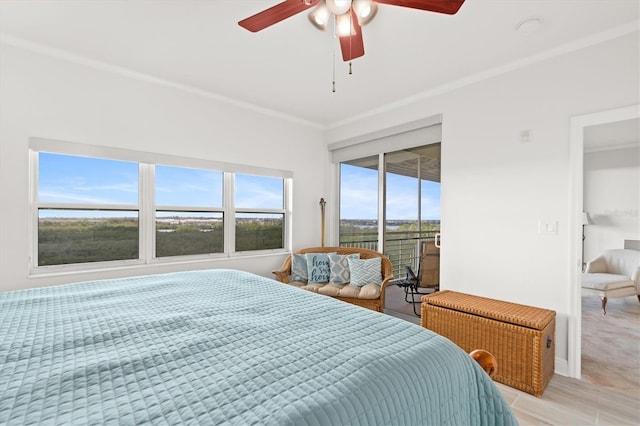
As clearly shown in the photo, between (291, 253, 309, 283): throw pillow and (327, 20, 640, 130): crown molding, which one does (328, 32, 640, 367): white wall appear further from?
(291, 253, 309, 283): throw pillow

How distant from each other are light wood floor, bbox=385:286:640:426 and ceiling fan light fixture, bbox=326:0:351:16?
2707 millimetres

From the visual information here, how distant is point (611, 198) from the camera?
4.41m

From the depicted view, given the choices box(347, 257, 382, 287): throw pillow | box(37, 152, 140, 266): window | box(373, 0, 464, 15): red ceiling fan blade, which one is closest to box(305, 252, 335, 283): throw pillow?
box(347, 257, 382, 287): throw pillow

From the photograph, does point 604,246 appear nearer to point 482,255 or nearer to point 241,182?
point 482,255

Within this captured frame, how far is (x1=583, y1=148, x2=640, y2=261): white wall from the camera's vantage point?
425cm

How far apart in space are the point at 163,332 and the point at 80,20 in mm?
2381

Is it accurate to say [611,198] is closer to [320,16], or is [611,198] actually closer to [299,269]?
[299,269]

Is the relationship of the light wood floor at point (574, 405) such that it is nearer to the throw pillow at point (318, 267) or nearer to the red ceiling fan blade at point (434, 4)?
the throw pillow at point (318, 267)

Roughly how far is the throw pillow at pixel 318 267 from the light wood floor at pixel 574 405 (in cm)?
205

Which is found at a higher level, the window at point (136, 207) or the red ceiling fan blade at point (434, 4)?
the red ceiling fan blade at point (434, 4)

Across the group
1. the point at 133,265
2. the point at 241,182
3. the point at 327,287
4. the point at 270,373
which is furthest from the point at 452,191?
the point at 133,265

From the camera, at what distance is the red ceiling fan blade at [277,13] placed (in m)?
1.62

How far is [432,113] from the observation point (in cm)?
342

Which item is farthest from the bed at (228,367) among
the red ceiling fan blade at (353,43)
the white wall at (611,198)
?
the white wall at (611,198)
